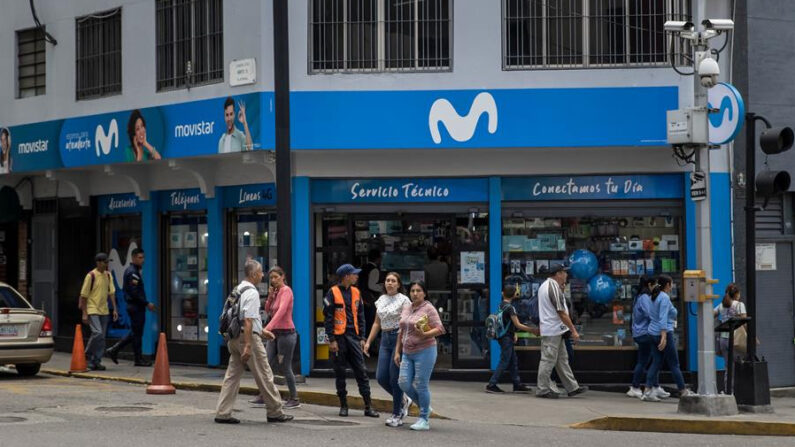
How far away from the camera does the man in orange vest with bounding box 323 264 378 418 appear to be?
1445 centimetres

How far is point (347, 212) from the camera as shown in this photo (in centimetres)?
1892

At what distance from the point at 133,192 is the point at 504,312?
314 inches

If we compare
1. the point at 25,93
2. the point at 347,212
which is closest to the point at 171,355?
the point at 347,212

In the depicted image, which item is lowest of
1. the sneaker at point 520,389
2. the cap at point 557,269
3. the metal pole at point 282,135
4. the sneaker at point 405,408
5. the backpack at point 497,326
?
the sneaker at point 520,389

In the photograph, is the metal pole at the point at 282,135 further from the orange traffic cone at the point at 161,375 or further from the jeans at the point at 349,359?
the jeans at the point at 349,359

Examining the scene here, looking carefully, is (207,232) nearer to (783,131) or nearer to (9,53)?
(9,53)

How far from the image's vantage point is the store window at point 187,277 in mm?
20953

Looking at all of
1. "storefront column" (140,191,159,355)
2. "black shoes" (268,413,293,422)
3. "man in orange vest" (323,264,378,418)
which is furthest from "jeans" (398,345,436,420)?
"storefront column" (140,191,159,355)

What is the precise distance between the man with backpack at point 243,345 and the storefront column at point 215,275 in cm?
672

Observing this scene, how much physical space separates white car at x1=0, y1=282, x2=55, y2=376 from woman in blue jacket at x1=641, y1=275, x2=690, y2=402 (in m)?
8.85

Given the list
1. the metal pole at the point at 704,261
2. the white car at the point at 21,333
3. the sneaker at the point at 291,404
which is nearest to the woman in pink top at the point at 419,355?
the sneaker at the point at 291,404

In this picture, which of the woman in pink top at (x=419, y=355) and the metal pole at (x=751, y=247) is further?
the metal pole at (x=751, y=247)

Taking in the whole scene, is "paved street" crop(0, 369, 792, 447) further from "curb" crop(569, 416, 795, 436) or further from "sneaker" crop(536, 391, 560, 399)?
"sneaker" crop(536, 391, 560, 399)

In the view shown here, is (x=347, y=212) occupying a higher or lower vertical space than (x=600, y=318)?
higher
